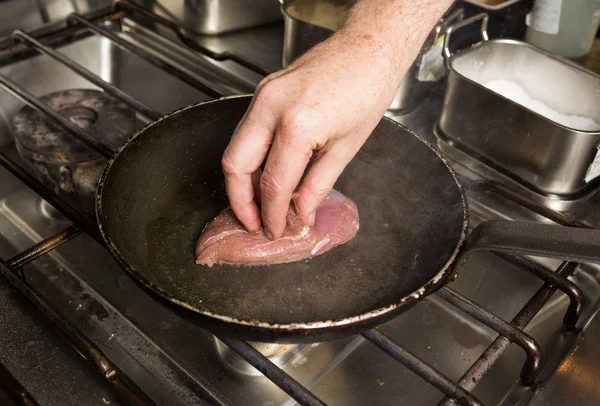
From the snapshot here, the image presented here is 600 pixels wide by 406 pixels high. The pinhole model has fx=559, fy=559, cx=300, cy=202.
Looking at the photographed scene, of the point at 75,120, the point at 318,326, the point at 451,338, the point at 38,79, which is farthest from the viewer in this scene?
the point at 38,79

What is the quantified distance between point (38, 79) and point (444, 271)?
127 cm

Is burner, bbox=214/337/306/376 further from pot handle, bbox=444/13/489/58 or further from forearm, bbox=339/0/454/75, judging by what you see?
pot handle, bbox=444/13/489/58

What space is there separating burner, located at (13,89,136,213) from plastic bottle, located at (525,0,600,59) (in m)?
1.10

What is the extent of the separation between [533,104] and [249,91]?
2.34 ft

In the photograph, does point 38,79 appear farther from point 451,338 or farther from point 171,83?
point 451,338

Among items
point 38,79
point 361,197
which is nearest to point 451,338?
point 361,197

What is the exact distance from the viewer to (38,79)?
155 centimetres

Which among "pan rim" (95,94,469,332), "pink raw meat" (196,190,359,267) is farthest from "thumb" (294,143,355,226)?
"pan rim" (95,94,469,332)

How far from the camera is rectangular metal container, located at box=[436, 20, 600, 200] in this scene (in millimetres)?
1164

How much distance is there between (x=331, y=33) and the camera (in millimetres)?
1286

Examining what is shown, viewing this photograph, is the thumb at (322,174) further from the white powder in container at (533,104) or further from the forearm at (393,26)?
the white powder in container at (533,104)

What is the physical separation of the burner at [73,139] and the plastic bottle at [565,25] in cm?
110

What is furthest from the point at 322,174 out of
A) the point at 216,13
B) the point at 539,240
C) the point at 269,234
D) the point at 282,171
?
the point at 216,13

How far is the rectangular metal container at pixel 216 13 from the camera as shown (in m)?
1.63
